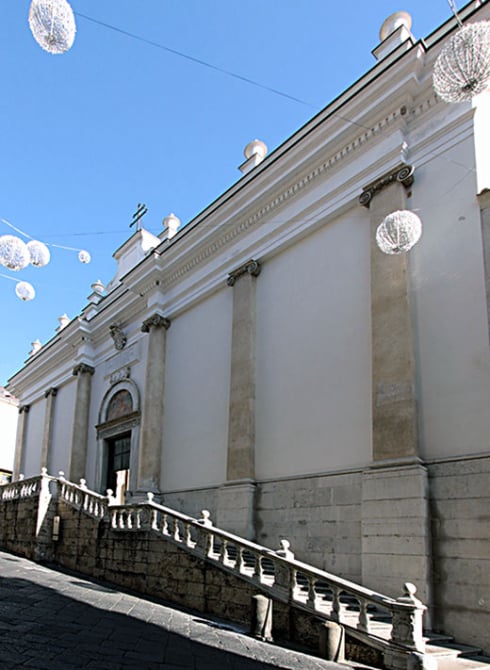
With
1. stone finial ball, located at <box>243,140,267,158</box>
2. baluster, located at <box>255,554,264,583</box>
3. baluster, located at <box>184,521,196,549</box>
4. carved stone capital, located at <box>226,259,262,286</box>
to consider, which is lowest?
baluster, located at <box>255,554,264,583</box>

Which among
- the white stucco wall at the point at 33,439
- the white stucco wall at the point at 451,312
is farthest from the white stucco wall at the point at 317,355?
the white stucco wall at the point at 33,439

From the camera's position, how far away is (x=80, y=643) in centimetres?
652

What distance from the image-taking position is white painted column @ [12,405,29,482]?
24.6 meters

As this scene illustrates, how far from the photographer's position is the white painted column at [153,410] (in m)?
15.0

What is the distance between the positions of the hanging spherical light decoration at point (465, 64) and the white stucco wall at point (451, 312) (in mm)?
3341

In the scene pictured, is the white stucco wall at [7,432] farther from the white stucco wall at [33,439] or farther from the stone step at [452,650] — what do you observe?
the stone step at [452,650]

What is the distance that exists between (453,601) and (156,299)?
11.1 metres

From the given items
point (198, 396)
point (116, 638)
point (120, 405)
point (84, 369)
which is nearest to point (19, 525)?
point (120, 405)

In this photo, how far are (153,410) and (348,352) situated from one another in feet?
21.9

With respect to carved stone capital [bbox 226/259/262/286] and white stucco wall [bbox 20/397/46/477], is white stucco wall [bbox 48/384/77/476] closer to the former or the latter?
white stucco wall [bbox 20/397/46/477]

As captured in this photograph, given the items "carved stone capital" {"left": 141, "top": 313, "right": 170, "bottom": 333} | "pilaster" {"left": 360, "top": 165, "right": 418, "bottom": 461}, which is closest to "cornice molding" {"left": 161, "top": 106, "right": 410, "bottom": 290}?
"carved stone capital" {"left": 141, "top": 313, "right": 170, "bottom": 333}

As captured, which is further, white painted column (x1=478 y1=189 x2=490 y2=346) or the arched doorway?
the arched doorway

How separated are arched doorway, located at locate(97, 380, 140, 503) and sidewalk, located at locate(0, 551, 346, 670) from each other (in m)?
6.99

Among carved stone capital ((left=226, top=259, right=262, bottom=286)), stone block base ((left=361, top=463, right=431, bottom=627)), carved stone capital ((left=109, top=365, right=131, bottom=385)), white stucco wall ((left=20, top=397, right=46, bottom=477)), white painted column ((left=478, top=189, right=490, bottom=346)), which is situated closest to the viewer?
stone block base ((left=361, top=463, right=431, bottom=627))
